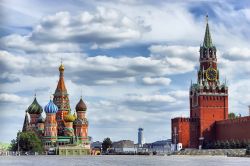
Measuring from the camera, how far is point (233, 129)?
152m

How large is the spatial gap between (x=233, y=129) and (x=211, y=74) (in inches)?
867

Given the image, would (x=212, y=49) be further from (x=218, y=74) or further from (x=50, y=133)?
(x=50, y=133)

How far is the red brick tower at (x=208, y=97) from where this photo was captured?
162 meters

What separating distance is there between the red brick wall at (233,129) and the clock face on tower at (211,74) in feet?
44.9

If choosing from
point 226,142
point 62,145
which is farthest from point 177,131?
point 62,145

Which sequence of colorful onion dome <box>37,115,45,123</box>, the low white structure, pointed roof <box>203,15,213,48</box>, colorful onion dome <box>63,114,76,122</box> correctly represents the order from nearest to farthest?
1. colorful onion dome <box>63,114,76,122</box>
2. the low white structure
3. colorful onion dome <box>37,115,45,123</box>
4. pointed roof <box>203,15,213,48</box>

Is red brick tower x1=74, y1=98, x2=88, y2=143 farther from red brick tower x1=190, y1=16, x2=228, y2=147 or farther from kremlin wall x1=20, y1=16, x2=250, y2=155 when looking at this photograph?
red brick tower x1=190, y1=16, x2=228, y2=147

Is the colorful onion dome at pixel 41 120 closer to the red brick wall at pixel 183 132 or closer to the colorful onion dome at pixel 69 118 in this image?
the colorful onion dome at pixel 69 118

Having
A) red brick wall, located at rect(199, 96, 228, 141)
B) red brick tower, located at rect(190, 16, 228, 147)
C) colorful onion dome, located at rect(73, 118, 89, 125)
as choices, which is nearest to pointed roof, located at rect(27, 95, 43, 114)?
colorful onion dome, located at rect(73, 118, 89, 125)

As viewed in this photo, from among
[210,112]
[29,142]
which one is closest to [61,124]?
[29,142]

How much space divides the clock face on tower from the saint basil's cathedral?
3366 cm

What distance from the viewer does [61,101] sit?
165750 mm

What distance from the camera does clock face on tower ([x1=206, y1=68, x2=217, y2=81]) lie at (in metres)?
169

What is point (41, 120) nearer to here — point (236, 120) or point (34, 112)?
point (34, 112)
